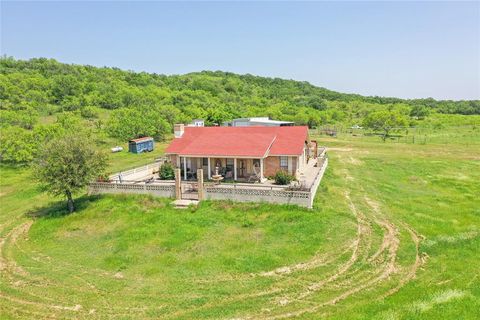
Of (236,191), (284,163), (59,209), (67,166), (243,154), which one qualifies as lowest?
(59,209)

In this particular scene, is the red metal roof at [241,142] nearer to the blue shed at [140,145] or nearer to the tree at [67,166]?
the tree at [67,166]

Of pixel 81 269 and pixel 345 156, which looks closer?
pixel 81 269

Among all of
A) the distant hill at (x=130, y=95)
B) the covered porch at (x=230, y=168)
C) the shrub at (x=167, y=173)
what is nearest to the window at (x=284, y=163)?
the covered porch at (x=230, y=168)

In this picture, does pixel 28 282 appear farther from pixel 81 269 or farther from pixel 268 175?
pixel 268 175

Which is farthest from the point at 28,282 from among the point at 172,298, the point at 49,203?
the point at 49,203

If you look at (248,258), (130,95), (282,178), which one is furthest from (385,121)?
(248,258)

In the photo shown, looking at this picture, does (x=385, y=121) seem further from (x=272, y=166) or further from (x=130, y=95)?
(x=130, y=95)
